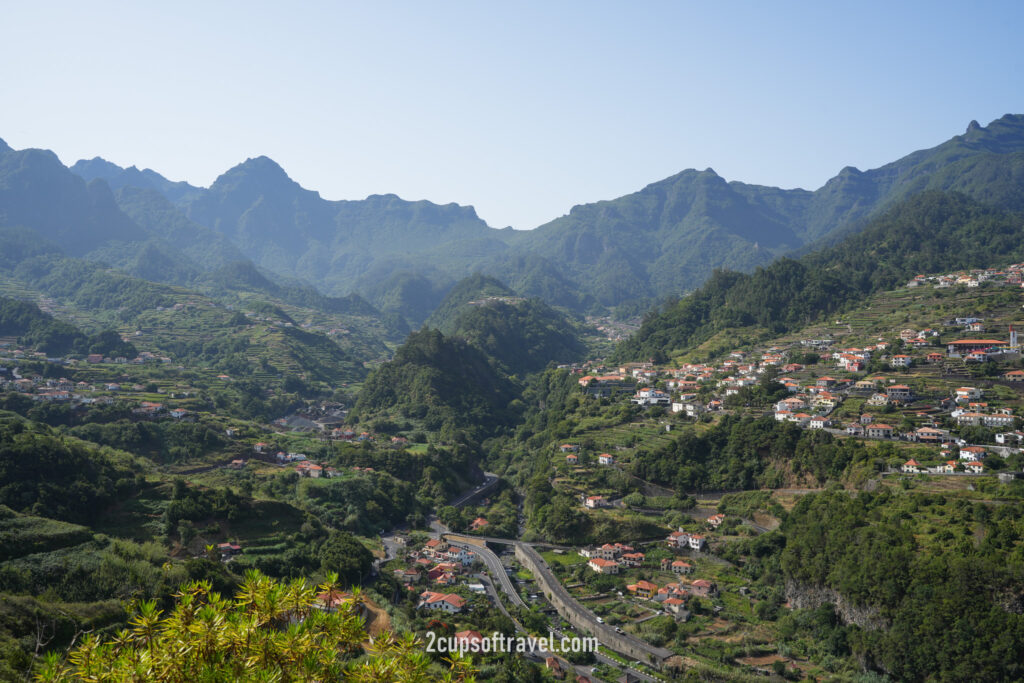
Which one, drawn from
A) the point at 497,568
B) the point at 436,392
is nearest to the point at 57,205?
the point at 436,392

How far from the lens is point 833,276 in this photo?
84438 millimetres

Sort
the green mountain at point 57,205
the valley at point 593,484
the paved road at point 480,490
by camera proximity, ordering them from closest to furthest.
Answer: the valley at point 593,484
the paved road at point 480,490
the green mountain at point 57,205

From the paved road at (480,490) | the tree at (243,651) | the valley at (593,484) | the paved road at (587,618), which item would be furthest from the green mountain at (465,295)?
the tree at (243,651)

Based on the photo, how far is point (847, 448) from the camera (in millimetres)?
41344

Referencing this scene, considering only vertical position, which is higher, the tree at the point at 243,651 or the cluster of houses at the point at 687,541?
the tree at the point at 243,651

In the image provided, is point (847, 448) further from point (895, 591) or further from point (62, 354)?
point (62, 354)

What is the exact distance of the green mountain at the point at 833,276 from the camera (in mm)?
81000

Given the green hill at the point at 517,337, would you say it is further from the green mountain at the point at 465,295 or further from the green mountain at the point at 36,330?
the green mountain at the point at 36,330

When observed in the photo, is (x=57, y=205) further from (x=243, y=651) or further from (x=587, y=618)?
(x=243, y=651)

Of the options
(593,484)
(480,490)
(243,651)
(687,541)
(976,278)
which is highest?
(976,278)

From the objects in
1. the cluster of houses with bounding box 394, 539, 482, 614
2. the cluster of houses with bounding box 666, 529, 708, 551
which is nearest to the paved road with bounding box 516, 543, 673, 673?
the cluster of houses with bounding box 394, 539, 482, 614

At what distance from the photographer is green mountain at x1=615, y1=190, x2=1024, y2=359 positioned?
81.0m

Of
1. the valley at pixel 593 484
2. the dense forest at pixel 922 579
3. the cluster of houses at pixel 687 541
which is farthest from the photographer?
the cluster of houses at pixel 687 541

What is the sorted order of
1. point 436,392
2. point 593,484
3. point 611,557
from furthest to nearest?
point 436,392
point 593,484
point 611,557
